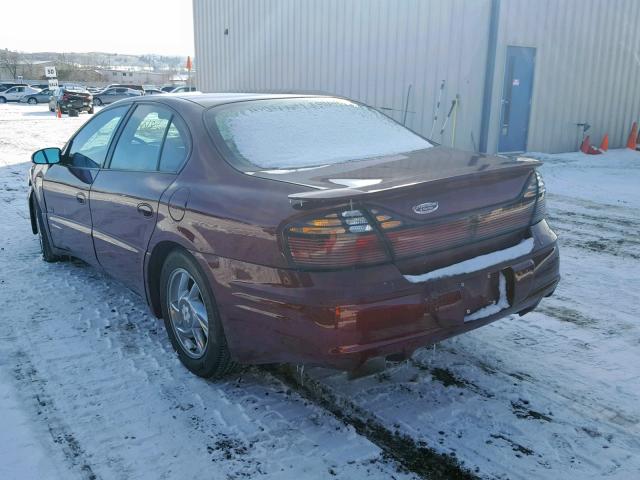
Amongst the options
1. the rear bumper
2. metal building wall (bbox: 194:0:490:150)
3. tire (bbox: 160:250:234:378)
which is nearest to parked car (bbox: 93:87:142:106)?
metal building wall (bbox: 194:0:490:150)

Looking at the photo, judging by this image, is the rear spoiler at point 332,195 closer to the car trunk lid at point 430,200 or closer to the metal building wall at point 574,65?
the car trunk lid at point 430,200

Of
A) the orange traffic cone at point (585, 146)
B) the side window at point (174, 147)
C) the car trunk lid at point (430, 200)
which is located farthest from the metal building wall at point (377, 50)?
the car trunk lid at point (430, 200)

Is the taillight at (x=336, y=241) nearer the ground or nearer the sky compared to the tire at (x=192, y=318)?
nearer the sky

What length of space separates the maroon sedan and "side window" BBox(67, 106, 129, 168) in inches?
5.9

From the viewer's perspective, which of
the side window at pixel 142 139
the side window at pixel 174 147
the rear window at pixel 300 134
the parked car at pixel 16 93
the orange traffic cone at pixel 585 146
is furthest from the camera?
the parked car at pixel 16 93

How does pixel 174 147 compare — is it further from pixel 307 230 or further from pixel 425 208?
pixel 425 208

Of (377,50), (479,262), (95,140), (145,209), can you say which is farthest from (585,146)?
(145,209)

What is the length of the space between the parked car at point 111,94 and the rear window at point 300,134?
124 feet

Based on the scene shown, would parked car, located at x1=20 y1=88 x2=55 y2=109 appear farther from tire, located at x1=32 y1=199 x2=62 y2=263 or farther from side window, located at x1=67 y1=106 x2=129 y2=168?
side window, located at x1=67 y1=106 x2=129 y2=168

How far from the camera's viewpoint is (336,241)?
2.43 m

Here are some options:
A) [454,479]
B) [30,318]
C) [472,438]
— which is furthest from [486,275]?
[30,318]

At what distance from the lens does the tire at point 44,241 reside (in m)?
5.08

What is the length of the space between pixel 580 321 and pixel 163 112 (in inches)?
119

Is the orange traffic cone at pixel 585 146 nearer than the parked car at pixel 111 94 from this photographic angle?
Yes
